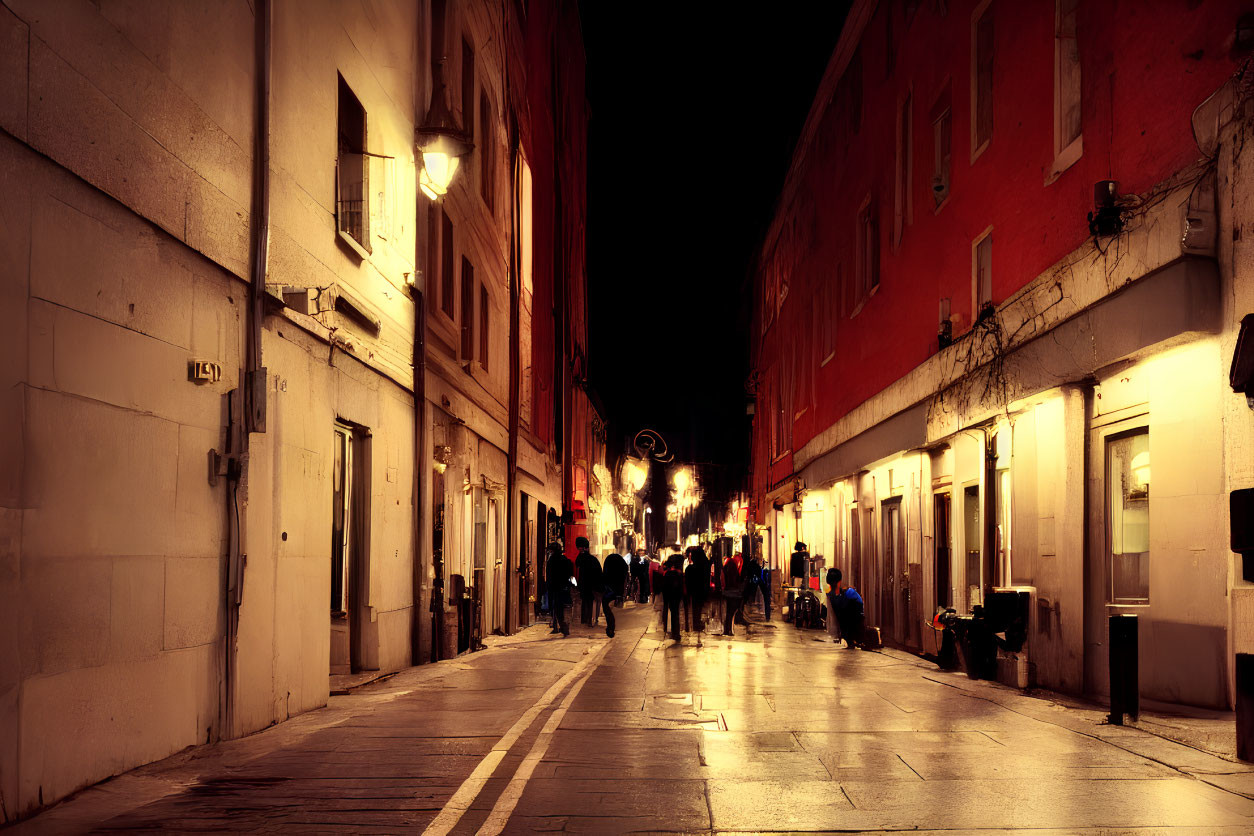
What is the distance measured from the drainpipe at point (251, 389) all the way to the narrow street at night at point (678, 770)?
2.55 feet

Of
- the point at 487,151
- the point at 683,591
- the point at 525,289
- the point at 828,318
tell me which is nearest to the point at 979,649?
the point at 683,591

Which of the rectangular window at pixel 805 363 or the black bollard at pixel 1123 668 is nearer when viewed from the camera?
the black bollard at pixel 1123 668

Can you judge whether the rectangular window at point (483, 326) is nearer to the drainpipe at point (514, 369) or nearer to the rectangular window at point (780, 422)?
the drainpipe at point (514, 369)

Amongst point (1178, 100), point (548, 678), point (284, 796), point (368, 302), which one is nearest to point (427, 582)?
point (548, 678)

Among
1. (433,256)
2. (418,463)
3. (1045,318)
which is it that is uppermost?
(433,256)

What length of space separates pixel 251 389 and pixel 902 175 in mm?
15801

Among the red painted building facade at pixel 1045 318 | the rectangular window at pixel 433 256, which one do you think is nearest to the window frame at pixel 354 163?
the rectangular window at pixel 433 256

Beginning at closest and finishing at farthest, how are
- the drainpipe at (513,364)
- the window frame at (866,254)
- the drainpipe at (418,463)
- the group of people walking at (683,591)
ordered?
the drainpipe at (418,463), the group of people walking at (683,591), the window frame at (866,254), the drainpipe at (513,364)

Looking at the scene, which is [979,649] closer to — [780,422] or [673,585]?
[673,585]

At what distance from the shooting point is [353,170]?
1496 cm

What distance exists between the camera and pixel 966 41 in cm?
1850

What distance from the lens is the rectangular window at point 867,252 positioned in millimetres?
25828

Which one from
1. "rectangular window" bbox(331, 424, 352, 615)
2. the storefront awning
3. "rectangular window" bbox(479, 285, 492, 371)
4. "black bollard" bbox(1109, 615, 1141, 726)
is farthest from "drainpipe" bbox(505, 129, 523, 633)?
"black bollard" bbox(1109, 615, 1141, 726)

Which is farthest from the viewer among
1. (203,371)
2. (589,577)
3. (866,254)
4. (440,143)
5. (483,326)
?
(866,254)
